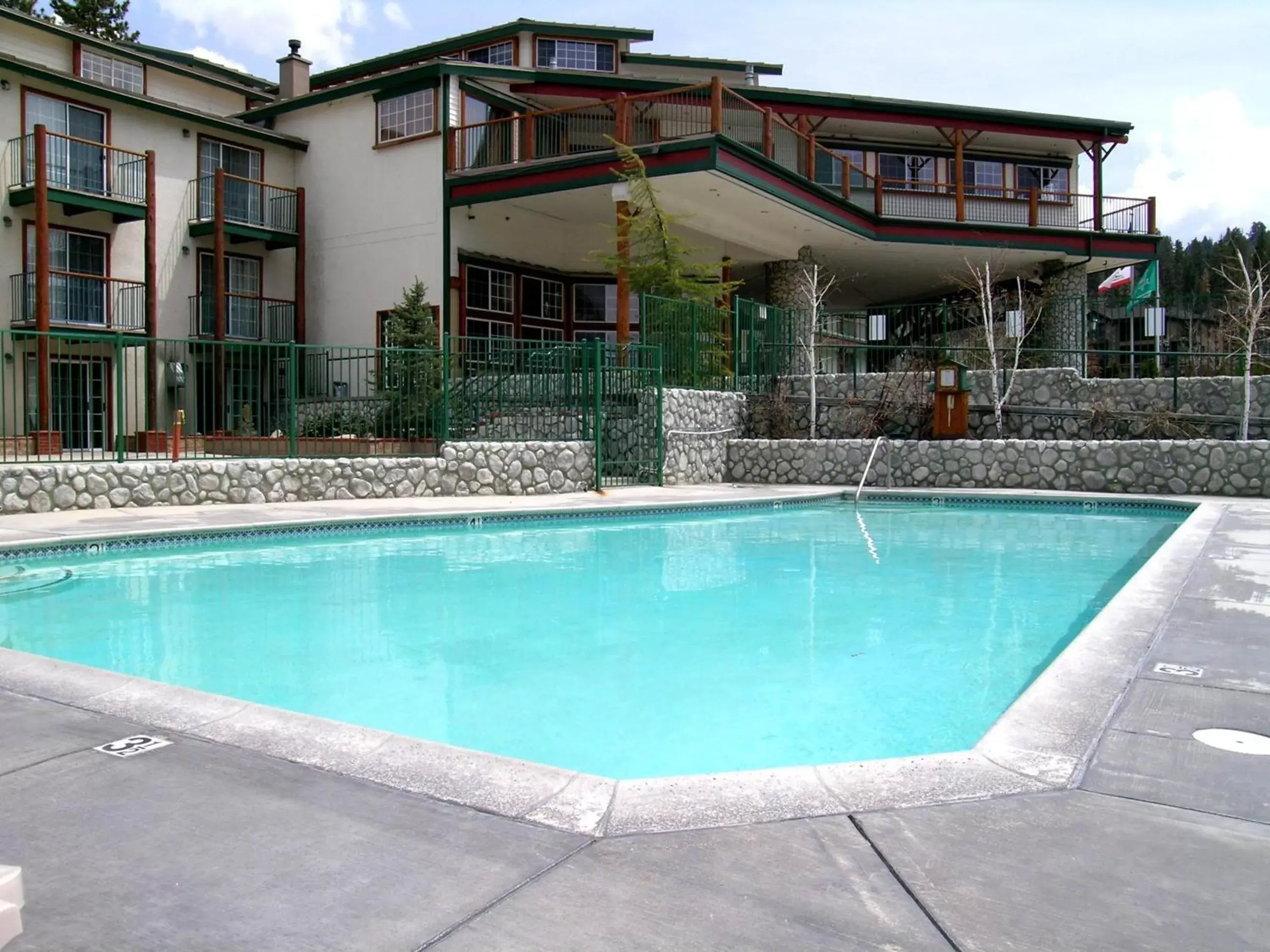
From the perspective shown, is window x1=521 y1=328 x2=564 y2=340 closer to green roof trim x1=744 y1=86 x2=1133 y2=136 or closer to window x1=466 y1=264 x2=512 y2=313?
window x1=466 y1=264 x2=512 y2=313

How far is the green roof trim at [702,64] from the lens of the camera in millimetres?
27984

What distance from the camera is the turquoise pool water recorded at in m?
4.80

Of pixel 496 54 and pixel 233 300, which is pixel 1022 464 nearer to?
pixel 496 54

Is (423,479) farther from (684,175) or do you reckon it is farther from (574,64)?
(574,64)

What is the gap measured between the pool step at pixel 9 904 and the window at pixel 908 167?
28.1m

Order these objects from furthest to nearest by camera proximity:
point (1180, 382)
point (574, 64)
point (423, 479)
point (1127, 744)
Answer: point (574, 64) → point (1180, 382) → point (423, 479) → point (1127, 744)

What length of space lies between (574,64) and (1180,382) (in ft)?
53.8

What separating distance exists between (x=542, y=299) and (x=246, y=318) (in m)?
6.79

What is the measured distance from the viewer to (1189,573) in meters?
7.27

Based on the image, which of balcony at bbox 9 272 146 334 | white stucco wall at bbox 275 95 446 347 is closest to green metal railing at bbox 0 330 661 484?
balcony at bbox 9 272 146 334

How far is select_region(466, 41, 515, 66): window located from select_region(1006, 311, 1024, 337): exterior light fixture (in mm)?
13987

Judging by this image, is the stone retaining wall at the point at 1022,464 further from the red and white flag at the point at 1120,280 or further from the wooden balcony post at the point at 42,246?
the wooden balcony post at the point at 42,246

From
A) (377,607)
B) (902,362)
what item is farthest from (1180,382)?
(377,607)

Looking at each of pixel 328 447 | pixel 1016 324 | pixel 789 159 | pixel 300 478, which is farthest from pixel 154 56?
pixel 1016 324
